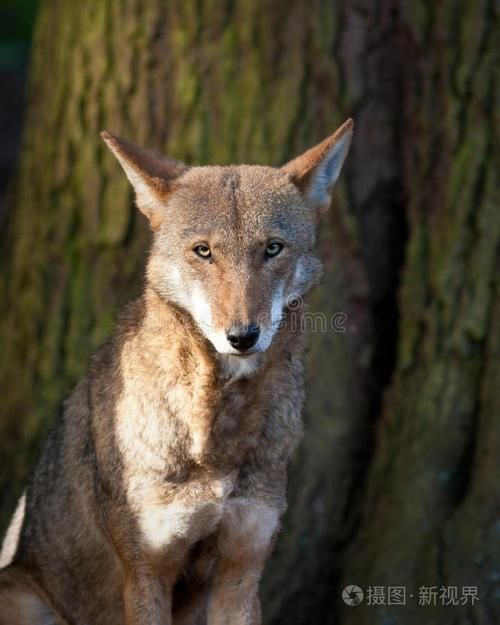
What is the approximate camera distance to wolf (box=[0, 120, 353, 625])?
5.34m

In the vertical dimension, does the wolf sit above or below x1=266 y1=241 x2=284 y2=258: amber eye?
below

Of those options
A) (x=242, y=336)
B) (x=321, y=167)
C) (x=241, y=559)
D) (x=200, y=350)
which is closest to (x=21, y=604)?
(x=241, y=559)

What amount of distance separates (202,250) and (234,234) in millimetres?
173

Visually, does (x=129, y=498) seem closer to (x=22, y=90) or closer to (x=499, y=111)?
(x=499, y=111)

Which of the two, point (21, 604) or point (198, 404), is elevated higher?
point (198, 404)

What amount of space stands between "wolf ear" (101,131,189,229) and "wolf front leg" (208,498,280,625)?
148 cm

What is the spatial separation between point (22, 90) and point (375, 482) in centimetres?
772

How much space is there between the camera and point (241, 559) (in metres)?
5.54

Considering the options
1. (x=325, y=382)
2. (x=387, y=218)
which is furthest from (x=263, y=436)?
(x=387, y=218)

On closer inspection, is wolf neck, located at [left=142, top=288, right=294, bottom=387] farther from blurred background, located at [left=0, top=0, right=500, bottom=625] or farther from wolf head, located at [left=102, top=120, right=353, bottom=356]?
blurred background, located at [left=0, top=0, right=500, bottom=625]

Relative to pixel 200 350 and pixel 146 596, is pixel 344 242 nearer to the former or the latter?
pixel 200 350

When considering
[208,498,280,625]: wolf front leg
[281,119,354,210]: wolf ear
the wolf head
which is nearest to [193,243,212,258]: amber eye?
the wolf head

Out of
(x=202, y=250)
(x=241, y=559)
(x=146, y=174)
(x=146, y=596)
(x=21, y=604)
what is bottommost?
(x=21, y=604)

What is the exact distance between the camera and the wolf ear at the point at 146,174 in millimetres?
5516
